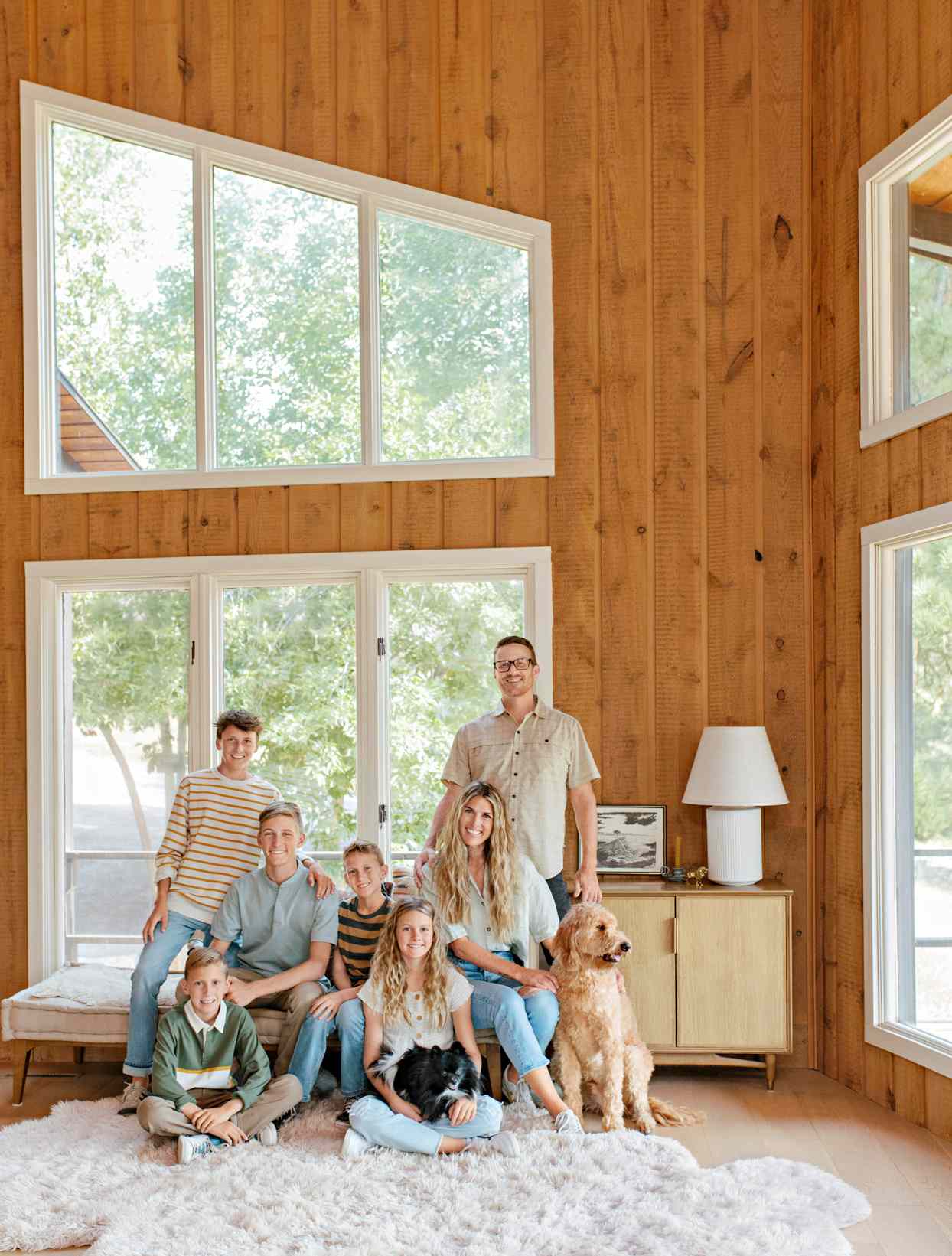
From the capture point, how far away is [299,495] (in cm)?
442

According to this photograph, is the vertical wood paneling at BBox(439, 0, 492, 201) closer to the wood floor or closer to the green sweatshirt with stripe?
the green sweatshirt with stripe

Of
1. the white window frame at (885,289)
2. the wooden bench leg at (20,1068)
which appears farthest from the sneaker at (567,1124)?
the white window frame at (885,289)

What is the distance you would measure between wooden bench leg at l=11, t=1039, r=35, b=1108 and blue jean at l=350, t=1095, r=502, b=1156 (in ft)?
4.47

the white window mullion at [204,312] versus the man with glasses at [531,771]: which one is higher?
the white window mullion at [204,312]

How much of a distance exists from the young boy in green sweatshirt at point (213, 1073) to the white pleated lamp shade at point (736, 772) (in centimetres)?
171

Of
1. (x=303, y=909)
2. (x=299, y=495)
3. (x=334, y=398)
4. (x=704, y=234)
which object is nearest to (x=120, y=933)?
(x=303, y=909)

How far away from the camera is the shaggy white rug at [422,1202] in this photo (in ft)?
8.82

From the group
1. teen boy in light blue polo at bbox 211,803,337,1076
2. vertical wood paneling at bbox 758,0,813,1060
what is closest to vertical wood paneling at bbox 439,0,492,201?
vertical wood paneling at bbox 758,0,813,1060

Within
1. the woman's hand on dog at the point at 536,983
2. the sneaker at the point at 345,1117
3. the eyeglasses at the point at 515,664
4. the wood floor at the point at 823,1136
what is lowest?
the wood floor at the point at 823,1136

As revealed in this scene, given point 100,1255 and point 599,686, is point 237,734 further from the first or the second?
point 100,1255

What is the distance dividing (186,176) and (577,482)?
80.6 inches

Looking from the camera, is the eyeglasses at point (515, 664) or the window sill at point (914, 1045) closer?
the window sill at point (914, 1045)

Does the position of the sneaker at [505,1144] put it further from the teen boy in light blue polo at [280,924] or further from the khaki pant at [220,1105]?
the teen boy in light blue polo at [280,924]

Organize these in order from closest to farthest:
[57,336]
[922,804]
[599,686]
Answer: [922,804], [599,686], [57,336]
